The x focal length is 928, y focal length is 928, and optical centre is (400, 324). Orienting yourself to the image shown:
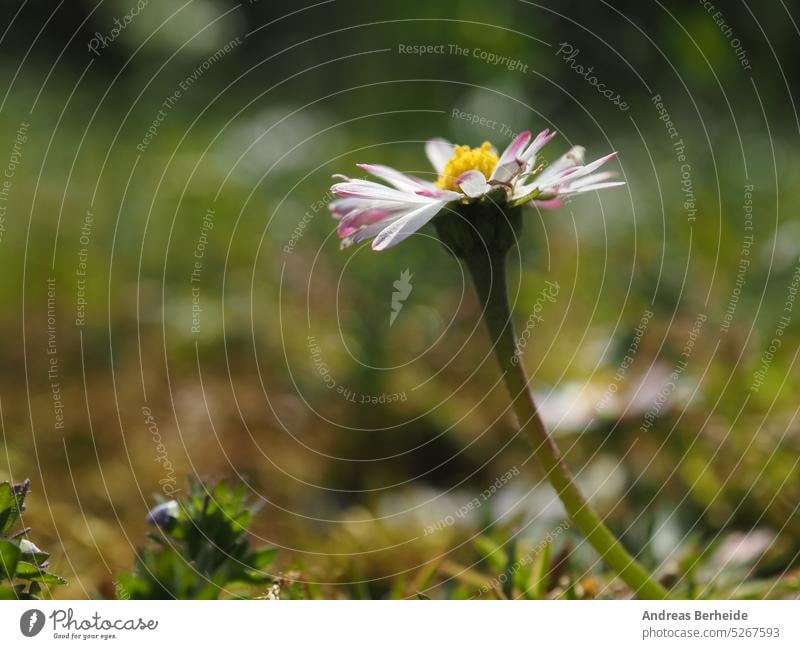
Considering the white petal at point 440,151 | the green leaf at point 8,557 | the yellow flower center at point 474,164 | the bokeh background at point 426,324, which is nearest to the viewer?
the green leaf at point 8,557

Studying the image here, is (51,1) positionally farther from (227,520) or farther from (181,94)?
(227,520)

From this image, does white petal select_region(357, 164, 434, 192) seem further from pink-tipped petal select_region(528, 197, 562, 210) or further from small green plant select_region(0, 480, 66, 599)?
small green plant select_region(0, 480, 66, 599)

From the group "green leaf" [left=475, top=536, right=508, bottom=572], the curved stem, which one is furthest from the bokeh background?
the curved stem

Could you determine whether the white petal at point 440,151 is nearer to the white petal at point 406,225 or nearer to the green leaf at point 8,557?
the white petal at point 406,225

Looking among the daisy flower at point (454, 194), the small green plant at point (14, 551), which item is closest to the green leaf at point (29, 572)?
the small green plant at point (14, 551)

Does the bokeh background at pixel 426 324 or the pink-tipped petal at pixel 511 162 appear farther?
the bokeh background at pixel 426 324

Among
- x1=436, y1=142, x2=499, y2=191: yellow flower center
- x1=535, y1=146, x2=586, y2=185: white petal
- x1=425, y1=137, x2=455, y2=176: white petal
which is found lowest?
x1=535, y1=146, x2=586, y2=185: white petal
